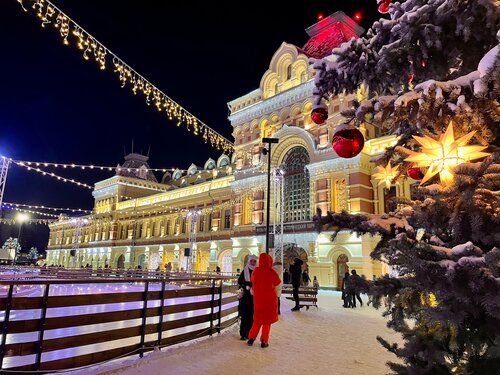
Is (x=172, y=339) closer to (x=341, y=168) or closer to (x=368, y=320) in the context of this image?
(x=368, y=320)

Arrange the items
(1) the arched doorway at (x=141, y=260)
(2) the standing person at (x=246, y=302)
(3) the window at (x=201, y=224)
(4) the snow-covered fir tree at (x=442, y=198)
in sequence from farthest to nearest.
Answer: (1) the arched doorway at (x=141, y=260) → (3) the window at (x=201, y=224) → (2) the standing person at (x=246, y=302) → (4) the snow-covered fir tree at (x=442, y=198)

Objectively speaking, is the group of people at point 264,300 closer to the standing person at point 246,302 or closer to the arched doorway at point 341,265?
the standing person at point 246,302

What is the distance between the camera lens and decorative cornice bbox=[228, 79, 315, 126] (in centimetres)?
2703

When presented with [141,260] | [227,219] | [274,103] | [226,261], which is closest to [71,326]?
[274,103]

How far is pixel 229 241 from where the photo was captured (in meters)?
31.7

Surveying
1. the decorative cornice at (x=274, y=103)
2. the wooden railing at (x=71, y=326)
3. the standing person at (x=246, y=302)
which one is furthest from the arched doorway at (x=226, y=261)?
the wooden railing at (x=71, y=326)

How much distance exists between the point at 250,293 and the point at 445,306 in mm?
5568

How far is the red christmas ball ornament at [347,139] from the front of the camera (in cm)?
361

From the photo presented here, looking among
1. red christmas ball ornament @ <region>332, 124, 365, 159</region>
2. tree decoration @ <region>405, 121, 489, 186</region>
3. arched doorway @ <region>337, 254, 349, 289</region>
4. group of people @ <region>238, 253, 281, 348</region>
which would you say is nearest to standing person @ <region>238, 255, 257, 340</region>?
group of people @ <region>238, 253, 281, 348</region>

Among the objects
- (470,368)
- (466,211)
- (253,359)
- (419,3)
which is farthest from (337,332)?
(419,3)

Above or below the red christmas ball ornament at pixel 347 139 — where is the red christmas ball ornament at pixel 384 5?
above

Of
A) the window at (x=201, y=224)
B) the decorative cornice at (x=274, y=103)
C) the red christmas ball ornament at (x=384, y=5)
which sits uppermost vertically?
the decorative cornice at (x=274, y=103)

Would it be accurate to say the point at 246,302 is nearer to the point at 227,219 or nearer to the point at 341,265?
the point at 341,265

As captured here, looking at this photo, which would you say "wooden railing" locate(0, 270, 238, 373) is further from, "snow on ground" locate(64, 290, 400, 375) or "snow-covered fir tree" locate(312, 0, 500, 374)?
"snow-covered fir tree" locate(312, 0, 500, 374)
